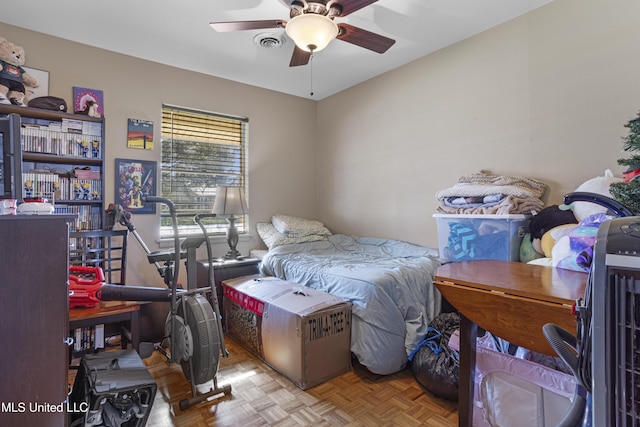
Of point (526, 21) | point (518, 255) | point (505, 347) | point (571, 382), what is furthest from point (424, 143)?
point (571, 382)

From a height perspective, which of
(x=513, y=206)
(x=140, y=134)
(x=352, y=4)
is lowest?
(x=513, y=206)

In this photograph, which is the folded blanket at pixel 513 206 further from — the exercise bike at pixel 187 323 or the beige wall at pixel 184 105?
the beige wall at pixel 184 105

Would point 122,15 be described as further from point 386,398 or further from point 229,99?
point 386,398

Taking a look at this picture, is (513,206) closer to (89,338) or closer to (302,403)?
(302,403)

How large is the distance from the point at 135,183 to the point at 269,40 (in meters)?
1.78

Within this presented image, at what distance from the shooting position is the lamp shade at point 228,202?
10.2 feet

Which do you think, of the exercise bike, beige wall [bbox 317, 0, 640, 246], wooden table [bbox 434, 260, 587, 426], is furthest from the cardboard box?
beige wall [bbox 317, 0, 640, 246]

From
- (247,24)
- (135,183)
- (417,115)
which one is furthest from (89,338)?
(417,115)

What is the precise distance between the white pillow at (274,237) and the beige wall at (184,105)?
0.13 meters

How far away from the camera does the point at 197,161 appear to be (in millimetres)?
3408

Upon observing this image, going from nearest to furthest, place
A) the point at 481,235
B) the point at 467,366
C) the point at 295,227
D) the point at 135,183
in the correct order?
1. the point at 467,366
2. the point at 481,235
3. the point at 135,183
4. the point at 295,227

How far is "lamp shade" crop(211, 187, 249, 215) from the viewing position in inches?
122

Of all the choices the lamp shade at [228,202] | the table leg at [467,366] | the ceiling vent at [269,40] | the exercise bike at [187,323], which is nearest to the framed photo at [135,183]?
the lamp shade at [228,202]

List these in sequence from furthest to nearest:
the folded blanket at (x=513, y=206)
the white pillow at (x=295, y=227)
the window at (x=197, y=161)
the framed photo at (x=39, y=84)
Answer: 1. the white pillow at (x=295, y=227)
2. the window at (x=197, y=161)
3. the framed photo at (x=39, y=84)
4. the folded blanket at (x=513, y=206)
